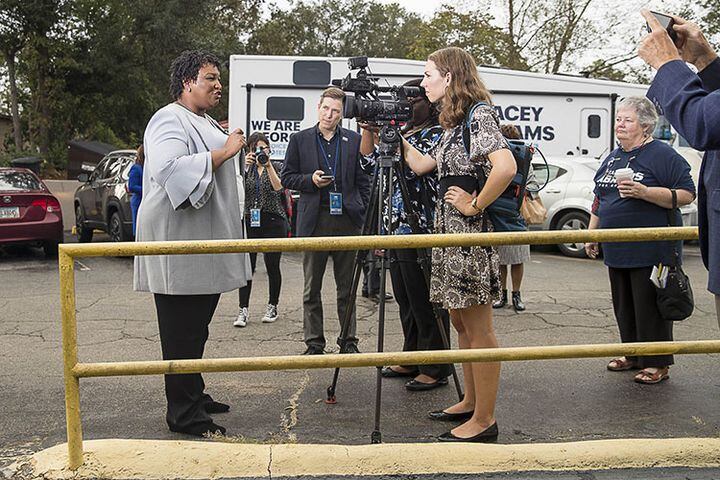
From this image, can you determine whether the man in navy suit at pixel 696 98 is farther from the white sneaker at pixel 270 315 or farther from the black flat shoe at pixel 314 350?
the white sneaker at pixel 270 315

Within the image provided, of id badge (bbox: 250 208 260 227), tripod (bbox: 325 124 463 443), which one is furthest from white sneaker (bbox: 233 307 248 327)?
tripod (bbox: 325 124 463 443)

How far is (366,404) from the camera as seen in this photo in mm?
5023

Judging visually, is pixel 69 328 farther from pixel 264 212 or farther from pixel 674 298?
pixel 264 212

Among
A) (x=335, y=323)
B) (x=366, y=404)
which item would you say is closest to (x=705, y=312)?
(x=335, y=323)

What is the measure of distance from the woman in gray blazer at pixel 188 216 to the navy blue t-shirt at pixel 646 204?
255cm

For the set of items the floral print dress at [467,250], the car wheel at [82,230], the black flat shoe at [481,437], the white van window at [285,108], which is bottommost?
the black flat shoe at [481,437]

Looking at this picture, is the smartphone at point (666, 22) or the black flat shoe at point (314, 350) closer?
the smartphone at point (666, 22)

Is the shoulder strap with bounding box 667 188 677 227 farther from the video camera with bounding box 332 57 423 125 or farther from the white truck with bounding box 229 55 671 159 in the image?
the white truck with bounding box 229 55 671 159

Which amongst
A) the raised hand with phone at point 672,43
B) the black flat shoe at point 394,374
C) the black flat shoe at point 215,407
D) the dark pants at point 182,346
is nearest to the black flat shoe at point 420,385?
the black flat shoe at point 394,374

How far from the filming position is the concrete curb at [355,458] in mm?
3533

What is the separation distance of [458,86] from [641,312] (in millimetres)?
2263

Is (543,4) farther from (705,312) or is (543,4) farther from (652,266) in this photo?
(652,266)

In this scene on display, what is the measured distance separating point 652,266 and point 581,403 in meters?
1.07

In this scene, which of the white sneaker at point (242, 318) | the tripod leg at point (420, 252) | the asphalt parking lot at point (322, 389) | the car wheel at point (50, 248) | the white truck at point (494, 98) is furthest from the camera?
the white truck at point (494, 98)
